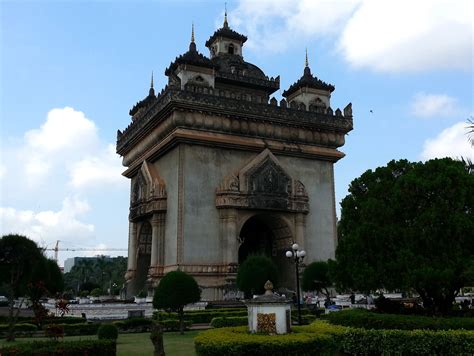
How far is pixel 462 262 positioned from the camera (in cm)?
1427

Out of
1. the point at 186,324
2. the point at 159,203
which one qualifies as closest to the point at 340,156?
the point at 159,203

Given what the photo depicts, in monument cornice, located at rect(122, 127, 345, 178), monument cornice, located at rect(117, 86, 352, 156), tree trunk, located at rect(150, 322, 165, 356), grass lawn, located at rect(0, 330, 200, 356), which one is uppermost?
monument cornice, located at rect(117, 86, 352, 156)

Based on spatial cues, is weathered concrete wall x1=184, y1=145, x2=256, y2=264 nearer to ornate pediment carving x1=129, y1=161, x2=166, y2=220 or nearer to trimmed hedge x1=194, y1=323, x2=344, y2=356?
ornate pediment carving x1=129, y1=161, x2=166, y2=220

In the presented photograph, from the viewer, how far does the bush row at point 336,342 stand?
10773mm

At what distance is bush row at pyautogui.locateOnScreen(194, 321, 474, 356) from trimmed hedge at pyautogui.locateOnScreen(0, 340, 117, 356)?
2267 mm

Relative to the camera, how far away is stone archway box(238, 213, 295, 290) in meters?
33.6

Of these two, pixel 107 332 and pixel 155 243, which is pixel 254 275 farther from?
pixel 107 332

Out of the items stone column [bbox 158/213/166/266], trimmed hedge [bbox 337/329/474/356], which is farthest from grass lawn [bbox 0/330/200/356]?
stone column [bbox 158/213/166/266]

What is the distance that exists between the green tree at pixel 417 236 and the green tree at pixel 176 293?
675cm

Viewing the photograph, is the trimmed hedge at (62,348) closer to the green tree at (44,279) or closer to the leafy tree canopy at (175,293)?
the green tree at (44,279)

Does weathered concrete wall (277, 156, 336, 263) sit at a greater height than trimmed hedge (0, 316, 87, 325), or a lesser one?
greater

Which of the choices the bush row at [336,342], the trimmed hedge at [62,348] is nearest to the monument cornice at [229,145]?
the bush row at [336,342]

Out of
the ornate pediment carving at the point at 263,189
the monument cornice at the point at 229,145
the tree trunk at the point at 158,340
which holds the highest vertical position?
the monument cornice at the point at 229,145

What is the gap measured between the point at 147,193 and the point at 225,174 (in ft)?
18.3
